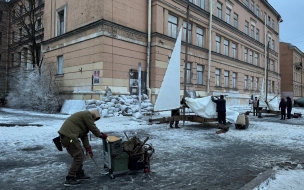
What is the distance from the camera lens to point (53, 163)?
642 centimetres

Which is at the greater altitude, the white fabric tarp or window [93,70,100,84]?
window [93,70,100,84]

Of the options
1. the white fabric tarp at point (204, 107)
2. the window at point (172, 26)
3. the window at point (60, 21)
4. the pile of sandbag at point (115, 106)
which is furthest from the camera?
the window at point (172, 26)

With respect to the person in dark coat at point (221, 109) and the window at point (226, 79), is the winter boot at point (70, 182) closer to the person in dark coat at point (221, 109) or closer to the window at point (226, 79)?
the person in dark coat at point (221, 109)

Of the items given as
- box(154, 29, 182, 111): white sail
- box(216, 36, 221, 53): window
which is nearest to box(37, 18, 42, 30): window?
box(216, 36, 221, 53): window

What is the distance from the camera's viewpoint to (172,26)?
914 inches

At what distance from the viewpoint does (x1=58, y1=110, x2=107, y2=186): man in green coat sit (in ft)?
16.0

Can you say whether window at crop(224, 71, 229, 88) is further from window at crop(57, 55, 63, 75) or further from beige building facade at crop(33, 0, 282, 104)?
window at crop(57, 55, 63, 75)

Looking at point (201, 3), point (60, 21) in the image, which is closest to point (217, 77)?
point (201, 3)

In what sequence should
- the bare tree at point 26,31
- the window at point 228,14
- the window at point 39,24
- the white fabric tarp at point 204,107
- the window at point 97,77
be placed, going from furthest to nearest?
the window at point 228,14 → the window at point 39,24 → the bare tree at point 26,31 → the window at point 97,77 → the white fabric tarp at point 204,107

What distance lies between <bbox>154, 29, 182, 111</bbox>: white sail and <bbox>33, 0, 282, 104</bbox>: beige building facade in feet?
7.23

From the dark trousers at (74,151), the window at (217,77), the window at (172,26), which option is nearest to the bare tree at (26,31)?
the window at (172,26)

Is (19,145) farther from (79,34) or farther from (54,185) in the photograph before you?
(79,34)

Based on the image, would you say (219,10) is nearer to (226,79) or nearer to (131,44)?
(226,79)

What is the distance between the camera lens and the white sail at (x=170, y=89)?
1223cm
